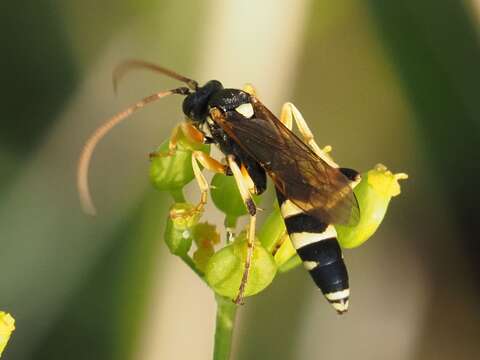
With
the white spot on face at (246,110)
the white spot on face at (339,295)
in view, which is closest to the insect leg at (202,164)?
the white spot on face at (246,110)

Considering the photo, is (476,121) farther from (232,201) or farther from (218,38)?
(232,201)

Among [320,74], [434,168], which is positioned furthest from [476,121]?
[320,74]

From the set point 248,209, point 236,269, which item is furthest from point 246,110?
point 236,269

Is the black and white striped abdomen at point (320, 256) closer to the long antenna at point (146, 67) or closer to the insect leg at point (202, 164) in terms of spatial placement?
the insect leg at point (202, 164)

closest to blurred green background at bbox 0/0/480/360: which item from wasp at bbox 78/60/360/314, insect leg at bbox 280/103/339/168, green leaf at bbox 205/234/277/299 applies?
wasp at bbox 78/60/360/314

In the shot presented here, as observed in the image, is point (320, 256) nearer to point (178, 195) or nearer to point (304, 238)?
point (304, 238)

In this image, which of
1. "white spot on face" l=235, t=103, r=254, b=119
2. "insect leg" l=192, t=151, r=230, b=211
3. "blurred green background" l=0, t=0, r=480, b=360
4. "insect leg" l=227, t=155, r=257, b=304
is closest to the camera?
"insect leg" l=227, t=155, r=257, b=304

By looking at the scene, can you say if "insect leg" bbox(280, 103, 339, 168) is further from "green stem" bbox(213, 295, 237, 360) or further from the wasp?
"green stem" bbox(213, 295, 237, 360)
